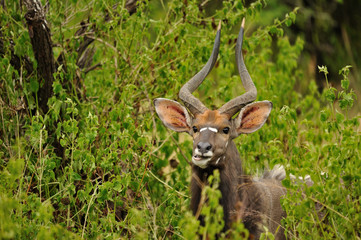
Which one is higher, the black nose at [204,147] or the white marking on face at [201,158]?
the black nose at [204,147]

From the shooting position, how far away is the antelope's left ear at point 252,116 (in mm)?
5411

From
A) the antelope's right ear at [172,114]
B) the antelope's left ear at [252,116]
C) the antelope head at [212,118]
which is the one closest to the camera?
the antelope head at [212,118]

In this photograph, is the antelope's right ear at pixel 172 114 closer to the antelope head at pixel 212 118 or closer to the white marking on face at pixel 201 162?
the antelope head at pixel 212 118

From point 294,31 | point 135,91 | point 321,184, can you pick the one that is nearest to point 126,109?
point 135,91

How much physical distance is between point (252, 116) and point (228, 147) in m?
0.37

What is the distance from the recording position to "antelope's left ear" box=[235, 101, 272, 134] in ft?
17.8

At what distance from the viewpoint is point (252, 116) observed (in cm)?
546

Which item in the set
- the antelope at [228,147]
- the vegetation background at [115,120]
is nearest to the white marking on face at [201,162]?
the antelope at [228,147]

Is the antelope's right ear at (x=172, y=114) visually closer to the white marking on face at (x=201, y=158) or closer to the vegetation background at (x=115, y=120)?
the vegetation background at (x=115, y=120)

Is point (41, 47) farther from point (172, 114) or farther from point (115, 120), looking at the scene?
point (172, 114)

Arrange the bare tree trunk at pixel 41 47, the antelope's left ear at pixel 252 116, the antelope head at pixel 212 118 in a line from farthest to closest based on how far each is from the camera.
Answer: the bare tree trunk at pixel 41 47 < the antelope's left ear at pixel 252 116 < the antelope head at pixel 212 118

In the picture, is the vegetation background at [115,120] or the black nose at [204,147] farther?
the vegetation background at [115,120]

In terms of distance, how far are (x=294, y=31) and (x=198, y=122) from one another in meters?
7.37

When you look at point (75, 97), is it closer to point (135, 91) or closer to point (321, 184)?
point (135, 91)
